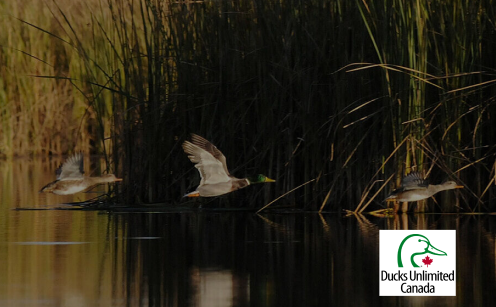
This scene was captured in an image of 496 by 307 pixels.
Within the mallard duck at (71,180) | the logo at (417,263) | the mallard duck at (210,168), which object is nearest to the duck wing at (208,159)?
the mallard duck at (210,168)

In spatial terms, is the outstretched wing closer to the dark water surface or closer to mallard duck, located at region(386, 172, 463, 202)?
the dark water surface

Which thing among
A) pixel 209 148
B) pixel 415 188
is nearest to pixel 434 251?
pixel 415 188

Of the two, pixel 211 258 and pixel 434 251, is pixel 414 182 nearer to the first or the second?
pixel 434 251

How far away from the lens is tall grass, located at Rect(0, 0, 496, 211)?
8.72 meters

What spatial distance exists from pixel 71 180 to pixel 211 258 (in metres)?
2.89

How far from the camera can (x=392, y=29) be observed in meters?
8.73

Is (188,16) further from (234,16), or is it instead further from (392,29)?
→ (392,29)

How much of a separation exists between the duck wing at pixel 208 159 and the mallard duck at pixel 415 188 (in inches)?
51.0

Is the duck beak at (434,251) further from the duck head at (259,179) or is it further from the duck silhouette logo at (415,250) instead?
the duck head at (259,179)

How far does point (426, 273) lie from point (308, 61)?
10.9ft

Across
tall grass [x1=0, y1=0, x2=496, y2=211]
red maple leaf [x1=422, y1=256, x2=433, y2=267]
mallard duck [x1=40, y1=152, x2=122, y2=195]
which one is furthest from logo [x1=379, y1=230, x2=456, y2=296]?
mallard duck [x1=40, y1=152, x2=122, y2=195]

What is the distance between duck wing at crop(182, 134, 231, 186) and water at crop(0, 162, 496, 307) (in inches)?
14.5

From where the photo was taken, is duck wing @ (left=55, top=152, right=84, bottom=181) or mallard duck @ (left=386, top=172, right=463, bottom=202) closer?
mallard duck @ (left=386, top=172, right=463, bottom=202)

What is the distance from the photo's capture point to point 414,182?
27.5ft
